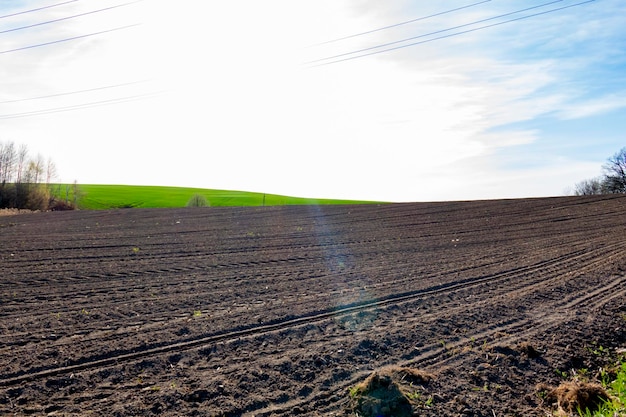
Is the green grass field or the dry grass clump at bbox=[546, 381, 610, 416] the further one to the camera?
the green grass field

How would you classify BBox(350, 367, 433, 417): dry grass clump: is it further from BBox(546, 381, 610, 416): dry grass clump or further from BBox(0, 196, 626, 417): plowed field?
BBox(546, 381, 610, 416): dry grass clump

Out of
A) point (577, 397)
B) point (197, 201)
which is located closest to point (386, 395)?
point (577, 397)

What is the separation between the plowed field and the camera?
576 centimetres

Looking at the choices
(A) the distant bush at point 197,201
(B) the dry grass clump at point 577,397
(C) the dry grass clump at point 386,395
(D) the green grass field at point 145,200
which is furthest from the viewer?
(D) the green grass field at point 145,200

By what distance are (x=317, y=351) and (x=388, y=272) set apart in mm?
5584

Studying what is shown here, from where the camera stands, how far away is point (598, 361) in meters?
6.81

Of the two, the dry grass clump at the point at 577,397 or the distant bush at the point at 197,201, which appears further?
the distant bush at the point at 197,201

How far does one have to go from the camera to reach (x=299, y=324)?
26.6 feet

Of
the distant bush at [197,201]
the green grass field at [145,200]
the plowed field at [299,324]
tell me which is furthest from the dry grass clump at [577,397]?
the green grass field at [145,200]

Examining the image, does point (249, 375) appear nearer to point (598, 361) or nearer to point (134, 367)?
point (134, 367)

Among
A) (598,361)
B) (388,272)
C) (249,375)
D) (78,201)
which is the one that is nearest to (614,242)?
(388,272)

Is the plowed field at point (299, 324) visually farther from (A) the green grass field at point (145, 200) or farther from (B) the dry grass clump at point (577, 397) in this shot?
(A) the green grass field at point (145, 200)

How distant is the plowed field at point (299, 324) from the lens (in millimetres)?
5758

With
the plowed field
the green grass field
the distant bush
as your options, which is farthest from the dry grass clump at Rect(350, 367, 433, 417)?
the green grass field
